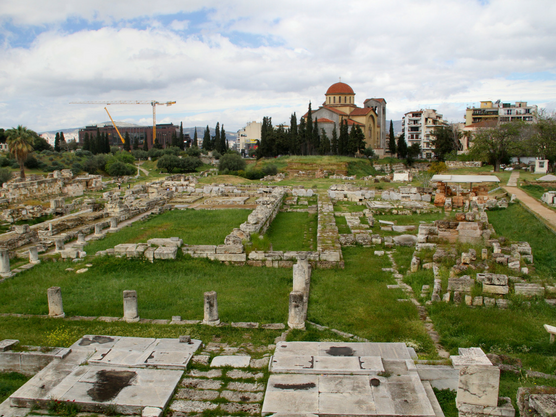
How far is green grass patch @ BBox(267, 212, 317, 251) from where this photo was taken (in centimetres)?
1650

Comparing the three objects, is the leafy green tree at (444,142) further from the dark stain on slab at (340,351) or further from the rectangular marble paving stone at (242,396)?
the rectangular marble paving stone at (242,396)

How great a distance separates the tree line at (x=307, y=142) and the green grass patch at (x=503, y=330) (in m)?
56.3

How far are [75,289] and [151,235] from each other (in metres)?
6.54

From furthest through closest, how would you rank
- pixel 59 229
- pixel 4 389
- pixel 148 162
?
pixel 148 162
pixel 59 229
pixel 4 389

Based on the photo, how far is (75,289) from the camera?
1117 cm

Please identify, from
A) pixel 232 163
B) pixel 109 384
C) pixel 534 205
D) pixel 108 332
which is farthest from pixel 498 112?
pixel 109 384

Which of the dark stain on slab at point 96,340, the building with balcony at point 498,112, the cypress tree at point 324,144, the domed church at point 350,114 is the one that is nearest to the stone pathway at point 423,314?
the dark stain on slab at point 96,340

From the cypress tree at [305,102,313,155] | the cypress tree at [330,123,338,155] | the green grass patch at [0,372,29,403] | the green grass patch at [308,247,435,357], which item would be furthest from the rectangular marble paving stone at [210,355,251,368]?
the cypress tree at [330,123,338,155]

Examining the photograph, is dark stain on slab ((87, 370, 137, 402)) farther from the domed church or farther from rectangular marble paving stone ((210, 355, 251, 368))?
the domed church

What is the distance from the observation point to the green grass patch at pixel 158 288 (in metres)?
9.59

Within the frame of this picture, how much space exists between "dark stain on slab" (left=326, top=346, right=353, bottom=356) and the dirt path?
13563 millimetres

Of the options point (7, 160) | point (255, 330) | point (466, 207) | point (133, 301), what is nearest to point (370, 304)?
point (255, 330)

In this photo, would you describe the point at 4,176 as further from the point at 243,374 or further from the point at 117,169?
the point at 243,374

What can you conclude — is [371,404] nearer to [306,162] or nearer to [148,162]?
[306,162]
